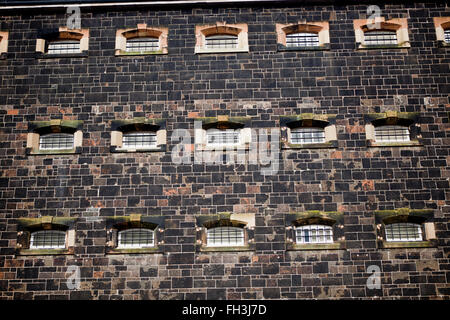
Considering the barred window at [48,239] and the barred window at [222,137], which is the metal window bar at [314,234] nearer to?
the barred window at [222,137]

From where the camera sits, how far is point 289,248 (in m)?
14.3

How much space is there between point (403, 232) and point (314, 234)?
279cm

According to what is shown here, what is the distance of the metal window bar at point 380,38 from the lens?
16266 millimetres

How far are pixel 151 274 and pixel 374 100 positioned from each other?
9.09 m

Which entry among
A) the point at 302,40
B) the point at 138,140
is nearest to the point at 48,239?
the point at 138,140

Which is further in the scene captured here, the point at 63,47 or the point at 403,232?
the point at 63,47

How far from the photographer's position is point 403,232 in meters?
14.7

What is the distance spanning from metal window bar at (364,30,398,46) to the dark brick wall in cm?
49

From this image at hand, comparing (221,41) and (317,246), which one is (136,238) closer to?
(317,246)

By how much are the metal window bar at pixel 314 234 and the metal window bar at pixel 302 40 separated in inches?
244

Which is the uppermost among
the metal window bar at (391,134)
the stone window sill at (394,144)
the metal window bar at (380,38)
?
the metal window bar at (380,38)

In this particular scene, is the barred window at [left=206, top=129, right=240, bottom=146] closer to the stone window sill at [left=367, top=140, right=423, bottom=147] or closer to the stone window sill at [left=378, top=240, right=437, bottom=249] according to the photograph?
the stone window sill at [left=367, top=140, right=423, bottom=147]

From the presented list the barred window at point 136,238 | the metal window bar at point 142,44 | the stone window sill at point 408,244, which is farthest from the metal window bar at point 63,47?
the stone window sill at point 408,244

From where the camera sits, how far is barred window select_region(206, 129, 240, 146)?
15.4m
